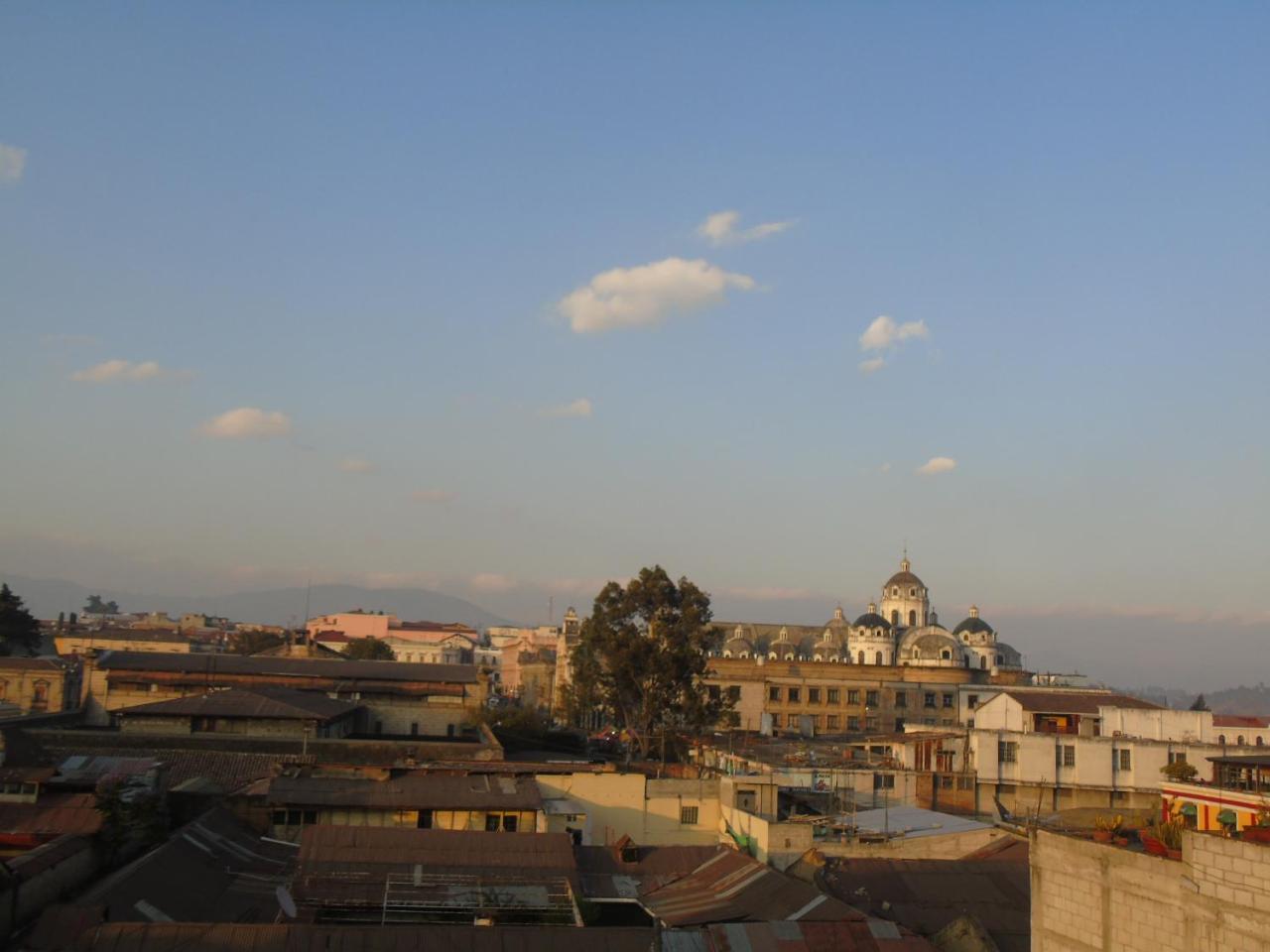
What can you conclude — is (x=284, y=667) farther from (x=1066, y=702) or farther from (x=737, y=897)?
(x=737, y=897)

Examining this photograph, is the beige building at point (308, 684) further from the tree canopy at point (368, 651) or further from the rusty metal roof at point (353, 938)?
the tree canopy at point (368, 651)

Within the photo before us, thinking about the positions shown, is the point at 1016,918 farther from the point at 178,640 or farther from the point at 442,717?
the point at 178,640

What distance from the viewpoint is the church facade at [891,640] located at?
3369 inches

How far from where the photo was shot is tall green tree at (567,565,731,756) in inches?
1889

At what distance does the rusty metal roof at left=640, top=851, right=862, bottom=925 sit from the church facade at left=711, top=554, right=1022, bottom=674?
57111 mm

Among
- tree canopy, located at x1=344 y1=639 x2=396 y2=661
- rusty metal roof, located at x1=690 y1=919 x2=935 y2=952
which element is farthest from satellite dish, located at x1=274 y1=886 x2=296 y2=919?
tree canopy, located at x1=344 y1=639 x2=396 y2=661

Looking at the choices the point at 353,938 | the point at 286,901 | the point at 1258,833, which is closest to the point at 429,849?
the point at 286,901

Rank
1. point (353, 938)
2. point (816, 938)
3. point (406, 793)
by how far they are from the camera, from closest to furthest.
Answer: point (353, 938) < point (816, 938) < point (406, 793)

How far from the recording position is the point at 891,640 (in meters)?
89.6

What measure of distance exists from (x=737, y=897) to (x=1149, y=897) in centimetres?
1031

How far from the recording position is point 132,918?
64.4 ft

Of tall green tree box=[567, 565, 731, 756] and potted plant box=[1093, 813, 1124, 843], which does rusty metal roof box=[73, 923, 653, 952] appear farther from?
tall green tree box=[567, 565, 731, 756]

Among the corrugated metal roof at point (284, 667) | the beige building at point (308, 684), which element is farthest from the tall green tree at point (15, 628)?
the beige building at point (308, 684)

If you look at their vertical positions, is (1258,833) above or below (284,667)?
above
